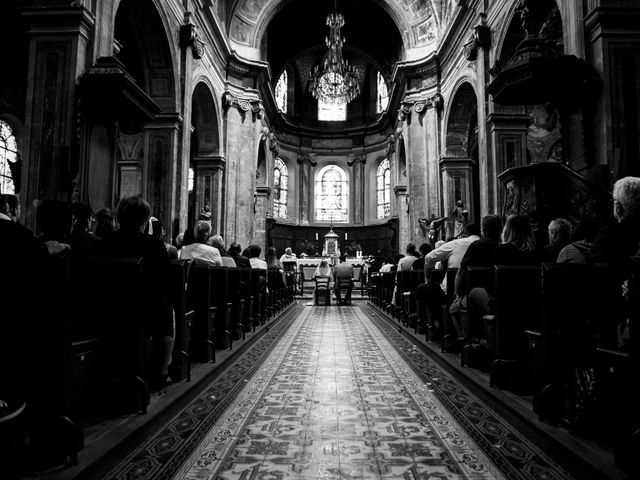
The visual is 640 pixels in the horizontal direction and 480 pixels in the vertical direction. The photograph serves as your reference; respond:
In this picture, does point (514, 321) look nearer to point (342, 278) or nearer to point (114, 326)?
point (114, 326)

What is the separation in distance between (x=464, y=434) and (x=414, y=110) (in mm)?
15203

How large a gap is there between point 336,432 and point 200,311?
83.2 inches

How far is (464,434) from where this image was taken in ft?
8.84

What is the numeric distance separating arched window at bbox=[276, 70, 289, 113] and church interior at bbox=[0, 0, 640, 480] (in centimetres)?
826

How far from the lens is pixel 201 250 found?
5.25m

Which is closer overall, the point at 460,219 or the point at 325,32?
the point at 460,219

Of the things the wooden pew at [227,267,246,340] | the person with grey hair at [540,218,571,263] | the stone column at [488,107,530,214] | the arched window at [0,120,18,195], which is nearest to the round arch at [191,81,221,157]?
the arched window at [0,120,18,195]

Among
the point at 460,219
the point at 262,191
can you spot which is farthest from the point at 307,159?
the point at 460,219

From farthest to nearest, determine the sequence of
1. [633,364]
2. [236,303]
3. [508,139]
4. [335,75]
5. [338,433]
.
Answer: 1. [335,75]
2. [508,139]
3. [236,303]
4. [338,433]
5. [633,364]

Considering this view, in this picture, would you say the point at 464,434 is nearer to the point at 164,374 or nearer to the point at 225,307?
the point at 164,374

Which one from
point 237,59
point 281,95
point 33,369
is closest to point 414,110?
point 237,59

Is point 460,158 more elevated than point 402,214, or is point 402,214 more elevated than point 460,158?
point 460,158

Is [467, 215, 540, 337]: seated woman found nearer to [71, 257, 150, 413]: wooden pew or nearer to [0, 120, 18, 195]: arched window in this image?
[71, 257, 150, 413]: wooden pew

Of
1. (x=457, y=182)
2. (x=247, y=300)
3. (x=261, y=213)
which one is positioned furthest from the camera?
(x=261, y=213)
